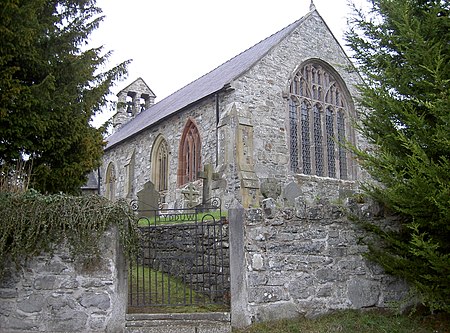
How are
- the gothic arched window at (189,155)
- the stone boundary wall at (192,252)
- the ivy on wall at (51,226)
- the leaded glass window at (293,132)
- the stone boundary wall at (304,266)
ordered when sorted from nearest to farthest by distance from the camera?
the ivy on wall at (51,226) < the stone boundary wall at (304,266) < the stone boundary wall at (192,252) < the leaded glass window at (293,132) < the gothic arched window at (189,155)

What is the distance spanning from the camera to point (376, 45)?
285 inches

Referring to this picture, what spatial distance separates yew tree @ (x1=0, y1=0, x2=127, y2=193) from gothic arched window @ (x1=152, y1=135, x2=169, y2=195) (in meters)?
10.8

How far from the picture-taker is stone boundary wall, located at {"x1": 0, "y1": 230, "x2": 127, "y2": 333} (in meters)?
6.13

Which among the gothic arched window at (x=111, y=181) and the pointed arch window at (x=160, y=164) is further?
the gothic arched window at (x=111, y=181)

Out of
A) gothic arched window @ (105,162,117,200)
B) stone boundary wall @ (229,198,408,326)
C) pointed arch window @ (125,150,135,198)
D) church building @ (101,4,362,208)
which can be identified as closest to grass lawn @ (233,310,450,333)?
stone boundary wall @ (229,198,408,326)

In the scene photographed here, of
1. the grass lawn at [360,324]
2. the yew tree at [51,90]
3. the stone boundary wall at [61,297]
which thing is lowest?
the grass lawn at [360,324]

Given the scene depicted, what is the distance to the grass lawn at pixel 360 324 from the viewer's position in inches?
248

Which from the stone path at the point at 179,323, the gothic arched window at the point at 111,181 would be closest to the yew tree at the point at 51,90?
the stone path at the point at 179,323

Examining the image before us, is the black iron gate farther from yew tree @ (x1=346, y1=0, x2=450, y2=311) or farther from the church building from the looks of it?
the church building

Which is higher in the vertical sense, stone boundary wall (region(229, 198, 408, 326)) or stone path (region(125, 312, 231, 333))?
stone boundary wall (region(229, 198, 408, 326))

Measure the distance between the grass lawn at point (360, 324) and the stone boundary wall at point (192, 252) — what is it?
1.32 metres

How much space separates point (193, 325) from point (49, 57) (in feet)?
20.7

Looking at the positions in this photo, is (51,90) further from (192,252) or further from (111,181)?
(111,181)

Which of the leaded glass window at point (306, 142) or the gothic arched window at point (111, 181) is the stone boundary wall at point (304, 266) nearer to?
the leaded glass window at point (306, 142)
